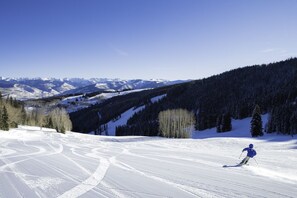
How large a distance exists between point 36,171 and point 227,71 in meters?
167

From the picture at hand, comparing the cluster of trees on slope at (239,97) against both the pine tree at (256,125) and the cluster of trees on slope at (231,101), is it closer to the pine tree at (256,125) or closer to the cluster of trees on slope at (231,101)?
the cluster of trees on slope at (231,101)

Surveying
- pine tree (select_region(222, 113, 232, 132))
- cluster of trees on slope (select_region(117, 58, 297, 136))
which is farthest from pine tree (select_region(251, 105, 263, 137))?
pine tree (select_region(222, 113, 232, 132))

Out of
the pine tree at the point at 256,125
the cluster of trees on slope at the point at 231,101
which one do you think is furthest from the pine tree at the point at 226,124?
the pine tree at the point at 256,125

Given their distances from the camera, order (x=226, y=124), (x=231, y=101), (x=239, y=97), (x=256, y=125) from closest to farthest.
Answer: (x=256, y=125) < (x=226, y=124) < (x=231, y=101) < (x=239, y=97)

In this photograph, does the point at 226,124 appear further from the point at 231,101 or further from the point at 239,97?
the point at 239,97

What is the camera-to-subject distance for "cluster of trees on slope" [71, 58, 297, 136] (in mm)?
86500

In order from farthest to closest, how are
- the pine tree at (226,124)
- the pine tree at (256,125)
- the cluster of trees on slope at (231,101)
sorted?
the pine tree at (226,124) → the cluster of trees on slope at (231,101) → the pine tree at (256,125)

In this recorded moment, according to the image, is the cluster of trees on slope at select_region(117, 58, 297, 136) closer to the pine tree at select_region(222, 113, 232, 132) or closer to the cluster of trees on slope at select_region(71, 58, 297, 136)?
the cluster of trees on slope at select_region(71, 58, 297, 136)

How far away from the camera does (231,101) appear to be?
126312mm

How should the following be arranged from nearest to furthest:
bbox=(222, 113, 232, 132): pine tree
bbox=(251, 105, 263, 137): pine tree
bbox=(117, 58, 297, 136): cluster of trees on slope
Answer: bbox=(251, 105, 263, 137): pine tree < bbox=(222, 113, 232, 132): pine tree < bbox=(117, 58, 297, 136): cluster of trees on slope

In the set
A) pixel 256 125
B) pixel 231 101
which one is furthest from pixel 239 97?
pixel 256 125

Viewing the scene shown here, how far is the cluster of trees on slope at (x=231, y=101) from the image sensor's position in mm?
86500

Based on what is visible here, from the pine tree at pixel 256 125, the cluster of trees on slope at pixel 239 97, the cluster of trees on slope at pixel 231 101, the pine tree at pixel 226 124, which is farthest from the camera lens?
the cluster of trees on slope at pixel 239 97

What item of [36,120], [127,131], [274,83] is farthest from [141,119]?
[274,83]
